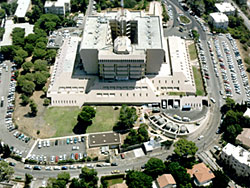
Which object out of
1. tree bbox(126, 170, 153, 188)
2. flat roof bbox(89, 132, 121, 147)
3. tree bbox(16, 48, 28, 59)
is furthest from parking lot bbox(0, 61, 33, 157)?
tree bbox(126, 170, 153, 188)

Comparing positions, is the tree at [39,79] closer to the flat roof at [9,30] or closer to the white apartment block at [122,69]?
the white apartment block at [122,69]

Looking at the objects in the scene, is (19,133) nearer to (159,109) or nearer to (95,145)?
(95,145)

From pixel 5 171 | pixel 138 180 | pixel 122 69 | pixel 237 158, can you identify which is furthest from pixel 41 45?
pixel 237 158

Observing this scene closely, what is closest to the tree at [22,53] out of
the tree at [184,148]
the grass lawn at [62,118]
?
the grass lawn at [62,118]

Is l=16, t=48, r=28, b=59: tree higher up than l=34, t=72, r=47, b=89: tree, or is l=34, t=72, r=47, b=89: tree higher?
l=16, t=48, r=28, b=59: tree

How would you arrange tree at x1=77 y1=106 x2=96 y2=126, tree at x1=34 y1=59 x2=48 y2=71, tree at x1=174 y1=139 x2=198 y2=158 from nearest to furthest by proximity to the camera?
1. tree at x1=174 y1=139 x2=198 y2=158
2. tree at x1=77 y1=106 x2=96 y2=126
3. tree at x1=34 y1=59 x2=48 y2=71

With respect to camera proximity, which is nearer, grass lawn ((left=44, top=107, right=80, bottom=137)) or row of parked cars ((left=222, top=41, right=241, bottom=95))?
grass lawn ((left=44, top=107, right=80, bottom=137))

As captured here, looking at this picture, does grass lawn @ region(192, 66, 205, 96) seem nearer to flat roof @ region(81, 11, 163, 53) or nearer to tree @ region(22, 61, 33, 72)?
flat roof @ region(81, 11, 163, 53)

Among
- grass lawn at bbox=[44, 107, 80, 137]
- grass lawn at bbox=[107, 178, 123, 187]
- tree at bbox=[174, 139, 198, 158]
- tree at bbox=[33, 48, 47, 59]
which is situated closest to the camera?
grass lawn at bbox=[107, 178, 123, 187]
